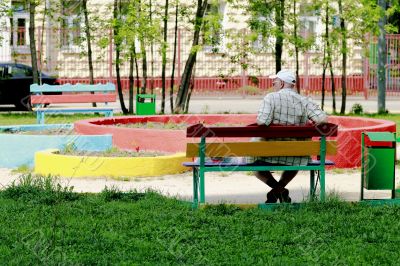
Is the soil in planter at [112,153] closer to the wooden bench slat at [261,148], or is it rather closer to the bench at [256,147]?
the bench at [256,147]

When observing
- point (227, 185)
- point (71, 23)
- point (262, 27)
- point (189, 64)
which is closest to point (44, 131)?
point (227, 185)

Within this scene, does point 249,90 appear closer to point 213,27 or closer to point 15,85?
point 15,85

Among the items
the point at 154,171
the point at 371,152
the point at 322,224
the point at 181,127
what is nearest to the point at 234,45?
the point at 181,127

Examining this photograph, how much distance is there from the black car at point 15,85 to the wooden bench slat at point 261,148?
20.5 metres

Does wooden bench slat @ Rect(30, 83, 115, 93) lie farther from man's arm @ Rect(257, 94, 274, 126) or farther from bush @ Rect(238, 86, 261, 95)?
bush @ Rect(238, 86, 261, 95)

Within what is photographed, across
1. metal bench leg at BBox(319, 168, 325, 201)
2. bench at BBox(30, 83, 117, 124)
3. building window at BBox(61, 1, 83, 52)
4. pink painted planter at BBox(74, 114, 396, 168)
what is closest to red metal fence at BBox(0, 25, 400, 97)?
building window at BBox(61, 1, 83, 52)

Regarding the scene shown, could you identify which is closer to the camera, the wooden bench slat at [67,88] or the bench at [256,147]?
the bench at [256,147]

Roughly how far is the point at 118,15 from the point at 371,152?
52.6 feet

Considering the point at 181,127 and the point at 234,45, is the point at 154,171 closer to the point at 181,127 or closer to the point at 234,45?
the point at 181,127

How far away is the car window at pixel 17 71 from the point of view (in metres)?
30.8

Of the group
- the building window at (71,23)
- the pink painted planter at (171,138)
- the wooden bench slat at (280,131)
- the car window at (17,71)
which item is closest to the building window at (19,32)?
the building window at (71,23)

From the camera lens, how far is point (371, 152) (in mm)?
10469

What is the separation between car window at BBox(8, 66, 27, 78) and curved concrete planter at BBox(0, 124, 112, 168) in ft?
51.2

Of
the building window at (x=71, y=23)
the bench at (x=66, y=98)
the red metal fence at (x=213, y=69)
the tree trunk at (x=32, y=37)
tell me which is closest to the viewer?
the bench at (x=66, y=98)
